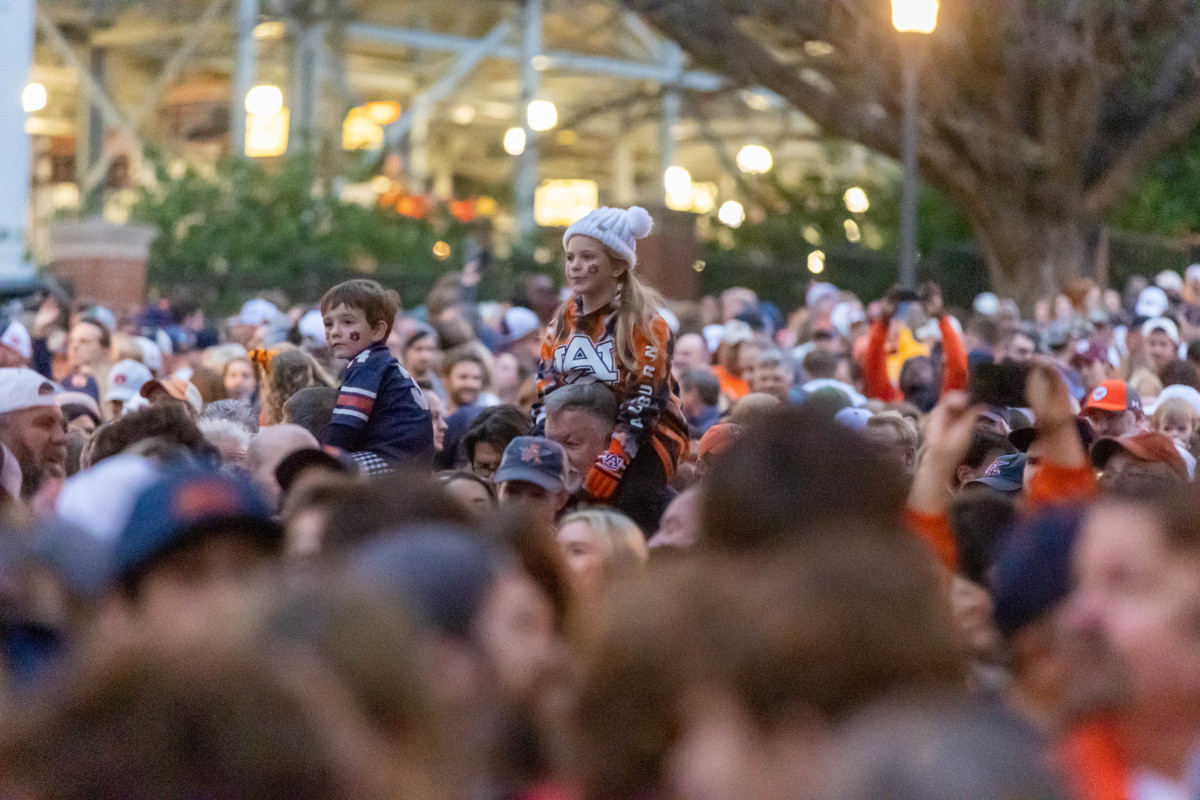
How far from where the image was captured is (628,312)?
660 centimetres

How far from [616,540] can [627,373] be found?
1.97 m

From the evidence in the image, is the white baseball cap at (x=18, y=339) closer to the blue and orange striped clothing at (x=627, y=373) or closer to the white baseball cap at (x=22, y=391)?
the white baseball cap at (x=22, y=391)

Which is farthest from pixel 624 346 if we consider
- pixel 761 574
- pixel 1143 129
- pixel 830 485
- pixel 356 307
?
pixel 1143 129

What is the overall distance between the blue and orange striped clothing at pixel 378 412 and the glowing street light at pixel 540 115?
76.2 feet

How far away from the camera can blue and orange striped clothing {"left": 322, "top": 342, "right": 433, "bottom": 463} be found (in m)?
6.49

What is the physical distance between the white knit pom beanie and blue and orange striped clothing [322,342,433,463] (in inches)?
32.8

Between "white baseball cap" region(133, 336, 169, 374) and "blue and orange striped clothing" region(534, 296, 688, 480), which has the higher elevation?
"blue and orange striped clothing" region(534, 296, 688, 480)

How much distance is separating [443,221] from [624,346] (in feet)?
64.6

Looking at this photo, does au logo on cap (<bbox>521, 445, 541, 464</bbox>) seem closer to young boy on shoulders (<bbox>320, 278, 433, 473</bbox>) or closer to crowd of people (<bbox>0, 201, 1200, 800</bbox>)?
crowd of people (<bbox>0, 201, 1200, 800</bbox>)

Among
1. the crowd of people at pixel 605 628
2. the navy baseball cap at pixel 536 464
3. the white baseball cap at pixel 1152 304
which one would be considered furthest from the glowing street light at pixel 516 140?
the crowd of people at pixel 605 628

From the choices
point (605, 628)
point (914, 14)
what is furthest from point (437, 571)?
point (914, 14)

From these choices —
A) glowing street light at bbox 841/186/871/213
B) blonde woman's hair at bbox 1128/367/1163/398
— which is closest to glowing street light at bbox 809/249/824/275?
glowing street light at bbox 841/186/871/213

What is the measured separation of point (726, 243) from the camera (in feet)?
87.2

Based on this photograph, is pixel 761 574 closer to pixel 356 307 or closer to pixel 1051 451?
pixel 1051 451
